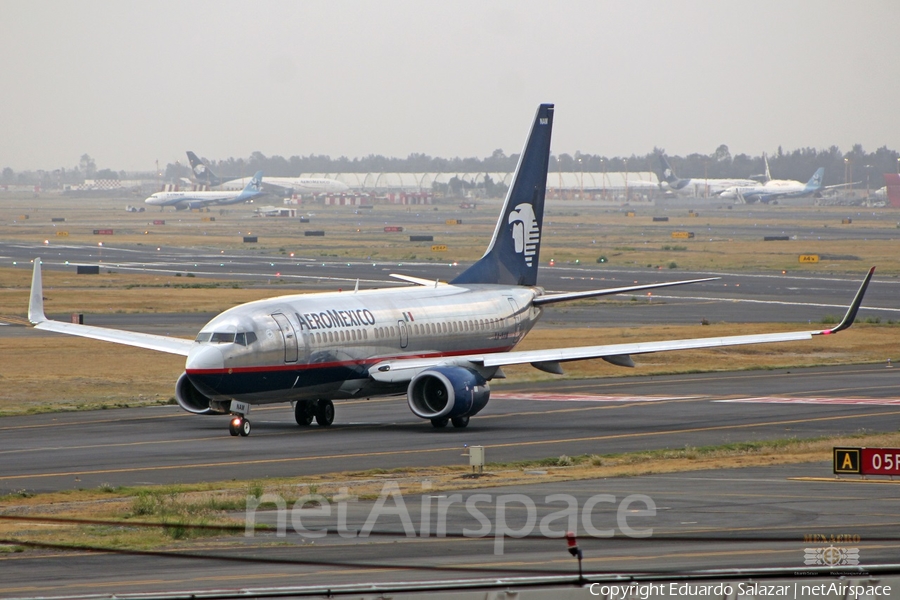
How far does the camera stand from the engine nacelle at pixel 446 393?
41250mm

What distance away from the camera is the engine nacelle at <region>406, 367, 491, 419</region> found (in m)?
41.2

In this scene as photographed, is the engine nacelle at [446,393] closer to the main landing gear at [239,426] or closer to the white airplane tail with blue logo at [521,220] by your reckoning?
the main landing gear at [239,426]

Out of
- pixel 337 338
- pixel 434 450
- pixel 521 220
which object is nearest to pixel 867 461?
pixel 434 450

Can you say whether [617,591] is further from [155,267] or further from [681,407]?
[155,267]

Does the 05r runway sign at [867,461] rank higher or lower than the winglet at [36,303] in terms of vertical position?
lower

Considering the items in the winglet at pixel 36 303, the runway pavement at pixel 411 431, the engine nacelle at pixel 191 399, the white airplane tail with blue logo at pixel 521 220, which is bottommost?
the runway pavement at pixel 411 431

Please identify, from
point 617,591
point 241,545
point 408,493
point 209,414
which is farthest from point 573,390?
point 617,591

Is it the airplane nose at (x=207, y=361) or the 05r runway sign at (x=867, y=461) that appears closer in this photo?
the 05r runway sign at (x=867, y=461)

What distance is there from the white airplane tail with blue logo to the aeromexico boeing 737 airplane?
394 millimetres

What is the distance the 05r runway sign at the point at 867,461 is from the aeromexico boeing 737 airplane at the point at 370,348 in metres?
15.6

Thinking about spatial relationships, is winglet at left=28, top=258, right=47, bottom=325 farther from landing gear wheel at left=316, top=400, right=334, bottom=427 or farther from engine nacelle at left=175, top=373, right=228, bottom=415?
landing gear wheel at left=316, top=400, right=334, bottom=427

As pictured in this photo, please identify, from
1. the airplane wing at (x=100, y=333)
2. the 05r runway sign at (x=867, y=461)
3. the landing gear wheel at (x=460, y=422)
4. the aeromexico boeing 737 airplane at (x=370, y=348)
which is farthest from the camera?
the airplane wing at (x=100, y=333)

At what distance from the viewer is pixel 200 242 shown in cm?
18038

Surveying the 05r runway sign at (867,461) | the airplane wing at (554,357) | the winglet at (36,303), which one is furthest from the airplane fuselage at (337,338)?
the 05r runway sign at (867,461)
